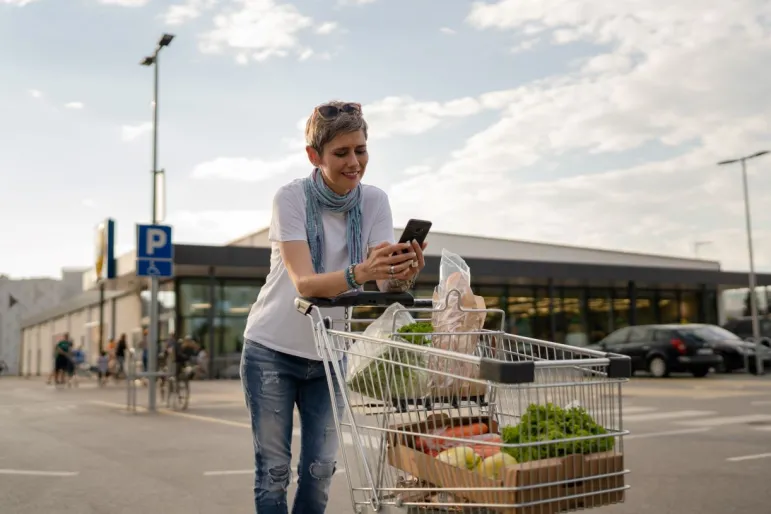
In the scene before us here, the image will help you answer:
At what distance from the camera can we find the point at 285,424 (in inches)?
130

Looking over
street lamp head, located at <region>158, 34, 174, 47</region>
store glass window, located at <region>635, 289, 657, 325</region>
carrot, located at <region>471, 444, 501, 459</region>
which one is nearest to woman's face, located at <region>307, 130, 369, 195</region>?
carrot, located at <region>471, 444, 501, 459</region>

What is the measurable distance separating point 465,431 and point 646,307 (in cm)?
4326

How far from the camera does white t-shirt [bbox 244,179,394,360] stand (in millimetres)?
3197

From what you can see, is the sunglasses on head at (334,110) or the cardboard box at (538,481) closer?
the cardboard box at (538,481)

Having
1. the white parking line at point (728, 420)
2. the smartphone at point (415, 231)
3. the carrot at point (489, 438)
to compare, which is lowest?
the white parking line at point (728, 420)

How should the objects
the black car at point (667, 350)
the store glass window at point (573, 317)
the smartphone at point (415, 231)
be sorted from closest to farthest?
1. the smartphone at point (415, 231)
2. the black car at point (667, 350)
3. the store glass window at point (573, 317)

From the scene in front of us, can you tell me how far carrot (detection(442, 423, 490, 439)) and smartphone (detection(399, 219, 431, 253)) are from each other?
583 mm

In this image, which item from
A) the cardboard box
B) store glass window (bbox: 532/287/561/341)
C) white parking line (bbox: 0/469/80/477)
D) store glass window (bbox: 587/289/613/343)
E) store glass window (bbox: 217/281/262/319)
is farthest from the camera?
store glass window (bbox: 587/289/613/343)

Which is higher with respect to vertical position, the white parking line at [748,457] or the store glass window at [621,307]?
the store glass window at [621,307]

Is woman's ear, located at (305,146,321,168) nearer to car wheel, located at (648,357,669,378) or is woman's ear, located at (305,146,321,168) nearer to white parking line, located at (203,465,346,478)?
white parking line, located at (203,465,346,478)

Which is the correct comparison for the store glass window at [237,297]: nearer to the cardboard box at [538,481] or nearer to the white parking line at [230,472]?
the white parking line at [230,472]

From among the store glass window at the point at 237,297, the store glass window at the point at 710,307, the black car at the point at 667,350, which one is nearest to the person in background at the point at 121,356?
the store glass window at the point at 237,297

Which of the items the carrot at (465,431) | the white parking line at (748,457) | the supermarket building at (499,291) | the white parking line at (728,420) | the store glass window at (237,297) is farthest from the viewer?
the store glass window at (237,297)

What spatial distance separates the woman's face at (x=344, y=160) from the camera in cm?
312
